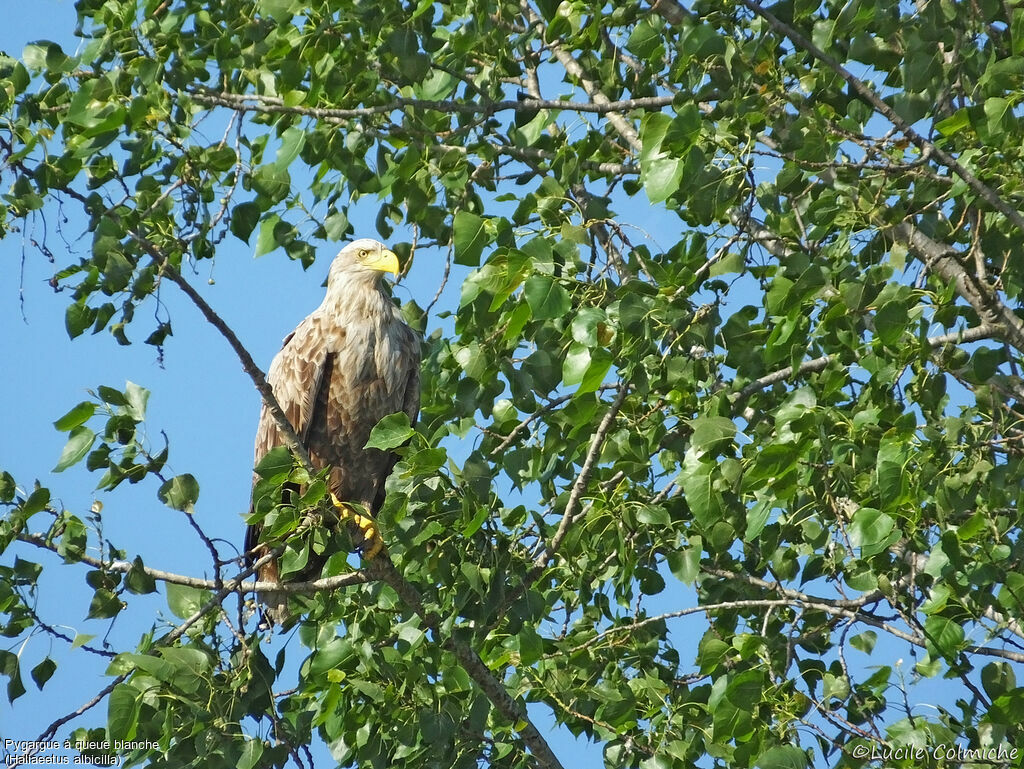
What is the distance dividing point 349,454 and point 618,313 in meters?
2.61

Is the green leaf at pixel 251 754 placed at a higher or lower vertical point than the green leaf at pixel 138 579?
lower

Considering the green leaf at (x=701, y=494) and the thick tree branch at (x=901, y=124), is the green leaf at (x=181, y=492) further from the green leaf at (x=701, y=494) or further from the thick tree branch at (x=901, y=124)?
the thick tree branch at (x=901, y=124)

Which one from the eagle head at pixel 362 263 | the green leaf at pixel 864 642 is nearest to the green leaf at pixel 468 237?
the green leaf at pixel 864 642

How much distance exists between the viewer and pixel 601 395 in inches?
157

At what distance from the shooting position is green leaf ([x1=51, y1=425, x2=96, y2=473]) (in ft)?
8.62

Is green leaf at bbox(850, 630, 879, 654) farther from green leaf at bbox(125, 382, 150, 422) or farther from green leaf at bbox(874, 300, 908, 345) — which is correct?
green leaf at bbox(125, 382, 150, 422)

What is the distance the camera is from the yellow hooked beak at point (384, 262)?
482 centimetres

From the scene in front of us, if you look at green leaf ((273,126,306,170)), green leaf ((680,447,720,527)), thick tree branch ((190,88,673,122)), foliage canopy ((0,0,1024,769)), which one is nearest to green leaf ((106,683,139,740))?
foliage canopy ((0,0,1024,769))

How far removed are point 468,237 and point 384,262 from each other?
212 centimetres

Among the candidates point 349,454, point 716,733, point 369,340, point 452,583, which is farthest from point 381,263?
point 716,733

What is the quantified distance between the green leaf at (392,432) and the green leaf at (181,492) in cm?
41

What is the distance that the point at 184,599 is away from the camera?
303 centimetres

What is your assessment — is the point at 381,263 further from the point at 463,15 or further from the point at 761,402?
the point at 761,402

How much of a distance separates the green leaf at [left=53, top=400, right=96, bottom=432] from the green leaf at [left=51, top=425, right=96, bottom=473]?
28 mm
